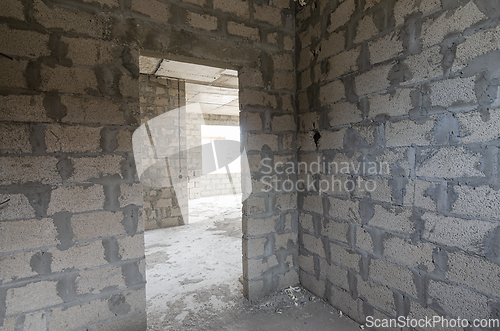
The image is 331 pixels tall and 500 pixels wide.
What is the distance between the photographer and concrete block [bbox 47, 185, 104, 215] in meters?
1.66

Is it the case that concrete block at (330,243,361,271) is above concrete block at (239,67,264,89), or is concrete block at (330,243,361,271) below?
below

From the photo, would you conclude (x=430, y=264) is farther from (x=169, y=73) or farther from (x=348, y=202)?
(x=169, y=73)

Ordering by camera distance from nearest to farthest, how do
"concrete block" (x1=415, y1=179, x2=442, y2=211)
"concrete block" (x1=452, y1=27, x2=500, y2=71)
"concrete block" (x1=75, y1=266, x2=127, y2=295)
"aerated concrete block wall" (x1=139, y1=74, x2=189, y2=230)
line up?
"concrete block" (x1=452, y1=27, x2=500, y2=71)
"concrete block" (x1=415, y1=179, x2=442, y2=211)
"concrete block" (x1=75, y1=266, x2=127, y2=295)
"aerated concrete block wall" (x1=139, y1=74, x2=189, y2=230)

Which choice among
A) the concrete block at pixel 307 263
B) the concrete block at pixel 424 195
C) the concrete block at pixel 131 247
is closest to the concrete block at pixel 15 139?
the concrete block at pixel 131 247

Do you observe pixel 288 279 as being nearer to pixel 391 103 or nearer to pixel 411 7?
pixel 391 103

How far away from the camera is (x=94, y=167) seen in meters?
1.74

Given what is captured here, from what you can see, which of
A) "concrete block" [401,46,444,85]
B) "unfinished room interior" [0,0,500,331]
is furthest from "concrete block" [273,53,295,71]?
"concrete block" [401,46,444,85]

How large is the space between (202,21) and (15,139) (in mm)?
1512

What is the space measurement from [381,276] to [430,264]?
37 cm

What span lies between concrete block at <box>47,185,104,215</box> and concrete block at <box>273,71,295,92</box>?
167cm

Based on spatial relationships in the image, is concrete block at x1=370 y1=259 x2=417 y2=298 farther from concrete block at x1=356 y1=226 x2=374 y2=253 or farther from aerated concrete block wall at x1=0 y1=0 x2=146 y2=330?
aerated concrete block wall at x1=0 y1=0 x2=146 y2=330

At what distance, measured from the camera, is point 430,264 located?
5.06ft

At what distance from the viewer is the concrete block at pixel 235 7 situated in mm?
2133

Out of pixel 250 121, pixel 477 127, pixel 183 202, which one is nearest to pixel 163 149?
pixel 183 202
